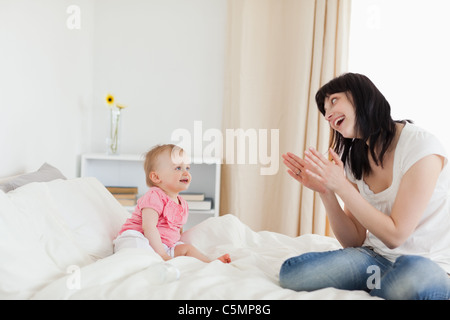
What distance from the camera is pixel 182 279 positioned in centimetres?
116

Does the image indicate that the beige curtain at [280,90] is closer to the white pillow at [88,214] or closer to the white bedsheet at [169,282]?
the white pillow at [88,214]

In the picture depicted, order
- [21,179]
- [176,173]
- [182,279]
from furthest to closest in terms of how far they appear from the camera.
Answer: [176,173]
[21,179]
[182,279]

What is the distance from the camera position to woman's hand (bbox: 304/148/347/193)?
131cm

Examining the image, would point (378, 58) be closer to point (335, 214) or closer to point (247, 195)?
point (247, 195)

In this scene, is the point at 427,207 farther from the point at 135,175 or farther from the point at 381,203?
the point at 135,175

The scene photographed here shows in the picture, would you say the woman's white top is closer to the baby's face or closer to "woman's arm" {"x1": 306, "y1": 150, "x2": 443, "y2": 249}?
"woman's arm" {"x1": 306, "y1": 150, "x2": 443, "y2": 249}

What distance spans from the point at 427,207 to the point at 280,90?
1.95 metres

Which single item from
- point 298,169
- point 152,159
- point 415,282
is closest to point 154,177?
point 152,159

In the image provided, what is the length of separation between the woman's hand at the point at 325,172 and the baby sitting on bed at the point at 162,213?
0.43 metres

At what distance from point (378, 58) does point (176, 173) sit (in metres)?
1.76

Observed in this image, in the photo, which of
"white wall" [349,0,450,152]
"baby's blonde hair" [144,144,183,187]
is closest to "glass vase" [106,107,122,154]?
"baby's blonde hair" [144,144,183,187]

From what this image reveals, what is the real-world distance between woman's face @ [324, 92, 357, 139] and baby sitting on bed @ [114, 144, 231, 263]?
565 millimetres

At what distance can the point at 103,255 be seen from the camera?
60.6 inches
